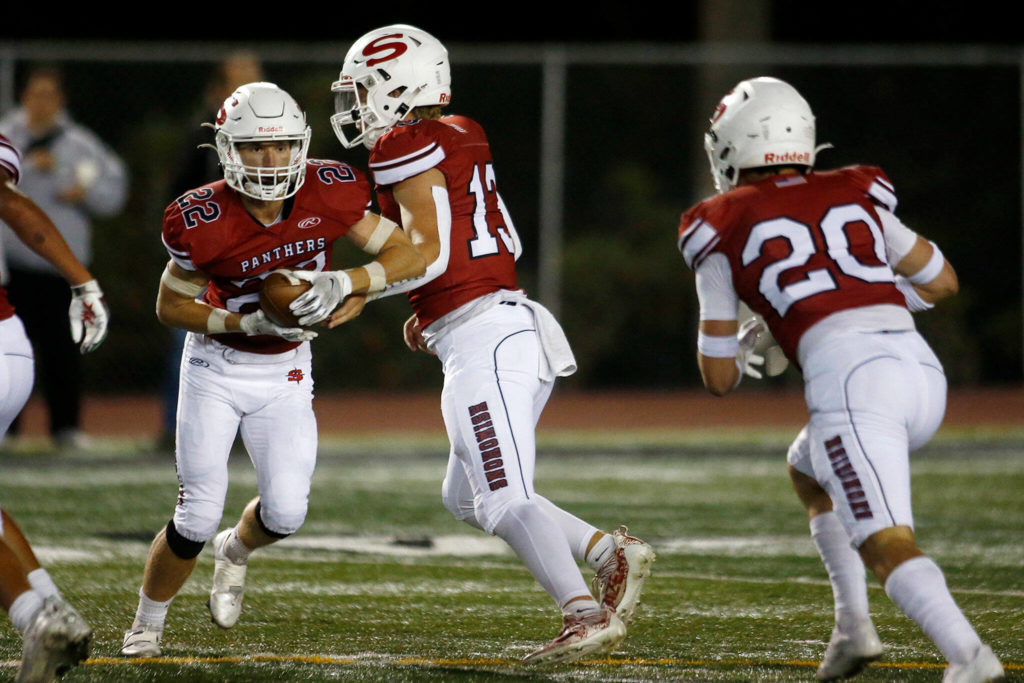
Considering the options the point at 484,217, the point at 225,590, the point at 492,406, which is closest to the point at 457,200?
the point at 484,217

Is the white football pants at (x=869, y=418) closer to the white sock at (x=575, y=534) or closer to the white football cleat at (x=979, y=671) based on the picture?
the white football cleat at (x=979, y=671)

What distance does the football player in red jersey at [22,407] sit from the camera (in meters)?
3.34

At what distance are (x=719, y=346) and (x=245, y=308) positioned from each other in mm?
1418

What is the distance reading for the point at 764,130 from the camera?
372cm

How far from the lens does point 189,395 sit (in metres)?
4.29

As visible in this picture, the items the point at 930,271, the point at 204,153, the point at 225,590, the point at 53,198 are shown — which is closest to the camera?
the point at 930,271

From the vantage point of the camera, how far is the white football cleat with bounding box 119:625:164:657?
4.04m

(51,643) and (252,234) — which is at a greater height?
(252,234)

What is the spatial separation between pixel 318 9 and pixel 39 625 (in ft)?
53.2

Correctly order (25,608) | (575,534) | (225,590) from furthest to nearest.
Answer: (225,590), (575,534), (25,608)

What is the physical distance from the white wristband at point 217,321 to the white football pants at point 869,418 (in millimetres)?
1562

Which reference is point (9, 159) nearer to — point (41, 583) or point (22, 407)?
point (22, 407)

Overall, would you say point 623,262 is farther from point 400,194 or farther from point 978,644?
point 978,644

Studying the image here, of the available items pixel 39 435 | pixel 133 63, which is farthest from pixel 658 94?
pixel 39 435
